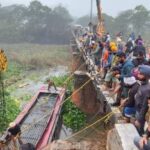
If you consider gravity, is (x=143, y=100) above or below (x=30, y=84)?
above

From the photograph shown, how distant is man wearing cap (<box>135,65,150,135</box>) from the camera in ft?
24.8

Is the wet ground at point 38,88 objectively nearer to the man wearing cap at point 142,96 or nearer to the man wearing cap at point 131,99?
the man wearing cap at point 131,99

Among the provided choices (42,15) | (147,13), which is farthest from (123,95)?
(42,15)

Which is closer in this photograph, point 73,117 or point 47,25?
point 73,117

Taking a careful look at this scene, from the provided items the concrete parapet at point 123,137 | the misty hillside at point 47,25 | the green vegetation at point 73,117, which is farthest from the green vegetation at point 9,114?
the misty hillside at point 47,25

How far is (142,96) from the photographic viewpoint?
794 centimetres

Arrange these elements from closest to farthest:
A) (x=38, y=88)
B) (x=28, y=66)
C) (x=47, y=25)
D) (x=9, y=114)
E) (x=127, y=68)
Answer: (x=127, y=68)
(x=9, y=114)
(x=38, y=88)
(x=28, y=66)
(x=47, y=25)

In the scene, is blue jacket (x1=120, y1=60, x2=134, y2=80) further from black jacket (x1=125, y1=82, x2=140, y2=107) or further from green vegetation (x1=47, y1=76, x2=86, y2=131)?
green vegetation (x1=47, y1=76, x2=86, y2=131)

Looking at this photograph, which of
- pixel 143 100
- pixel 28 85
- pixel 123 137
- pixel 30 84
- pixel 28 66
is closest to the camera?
pixel 143 100

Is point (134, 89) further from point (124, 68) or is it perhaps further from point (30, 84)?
point (30, 84)

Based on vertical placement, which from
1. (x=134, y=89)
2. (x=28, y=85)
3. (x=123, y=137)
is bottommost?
(x=28, y=85)

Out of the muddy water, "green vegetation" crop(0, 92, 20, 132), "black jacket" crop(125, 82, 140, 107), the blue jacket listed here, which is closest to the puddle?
the muddy water

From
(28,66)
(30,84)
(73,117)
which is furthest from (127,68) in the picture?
(28,66)

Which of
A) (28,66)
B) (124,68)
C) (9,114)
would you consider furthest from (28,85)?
(124,68)
